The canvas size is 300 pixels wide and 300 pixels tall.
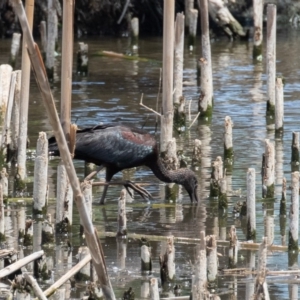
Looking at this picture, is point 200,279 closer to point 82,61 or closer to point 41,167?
point 41,167

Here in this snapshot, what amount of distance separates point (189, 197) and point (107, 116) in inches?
209

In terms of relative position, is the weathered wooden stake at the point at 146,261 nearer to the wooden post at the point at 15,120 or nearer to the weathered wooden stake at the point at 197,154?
the wooden post at the point at 15,120

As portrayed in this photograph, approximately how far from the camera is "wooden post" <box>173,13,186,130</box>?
43.7ft

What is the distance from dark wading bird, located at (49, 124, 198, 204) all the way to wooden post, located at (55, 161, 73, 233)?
1640 mm

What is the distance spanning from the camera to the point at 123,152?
10.8 metres

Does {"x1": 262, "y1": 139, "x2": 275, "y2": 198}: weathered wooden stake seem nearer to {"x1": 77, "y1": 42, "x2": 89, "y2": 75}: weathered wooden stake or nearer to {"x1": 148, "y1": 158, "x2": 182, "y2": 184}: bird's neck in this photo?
{"x1": 148, "y1": 158, "x2": 182, "y2": 184}: bird's neck

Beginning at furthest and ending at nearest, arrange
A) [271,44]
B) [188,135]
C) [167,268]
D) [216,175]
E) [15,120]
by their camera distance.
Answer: [188,135] < [271,44] < [15,120] < [216,175] < [167,268]

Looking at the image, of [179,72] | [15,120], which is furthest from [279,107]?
[15,120]

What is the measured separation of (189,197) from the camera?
10.9 m

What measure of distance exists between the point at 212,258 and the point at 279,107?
6.55 meters

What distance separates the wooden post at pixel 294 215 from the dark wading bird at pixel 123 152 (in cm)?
263

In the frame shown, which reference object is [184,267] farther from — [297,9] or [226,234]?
[297,9]

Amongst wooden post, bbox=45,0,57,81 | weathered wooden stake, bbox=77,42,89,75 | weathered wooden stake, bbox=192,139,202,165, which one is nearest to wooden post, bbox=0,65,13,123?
weathered wooden stake, bbox=192,139,202,165

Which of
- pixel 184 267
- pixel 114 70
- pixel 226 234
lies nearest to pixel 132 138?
pixel 226 234
